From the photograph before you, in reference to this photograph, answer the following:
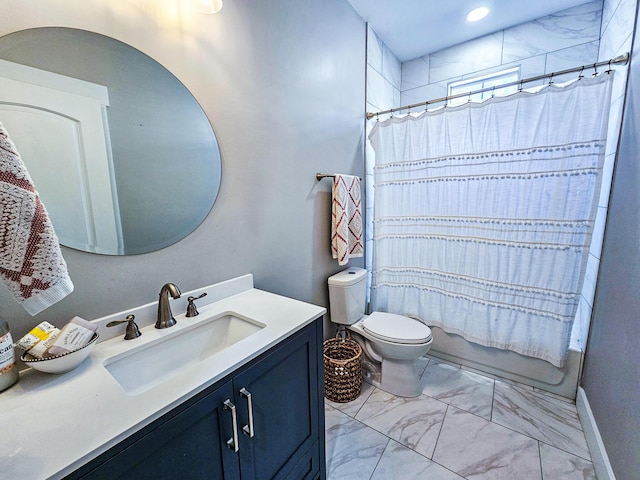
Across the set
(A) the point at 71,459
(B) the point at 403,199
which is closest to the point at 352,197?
(B) the point at 403,199

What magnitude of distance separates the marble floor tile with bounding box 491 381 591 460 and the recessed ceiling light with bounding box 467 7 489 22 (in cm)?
270

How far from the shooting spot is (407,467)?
1.33 m

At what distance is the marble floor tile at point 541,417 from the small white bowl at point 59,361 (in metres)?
2.02

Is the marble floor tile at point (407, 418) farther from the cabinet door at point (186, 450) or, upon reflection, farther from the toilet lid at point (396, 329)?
the cabinet door at point (186, 450)

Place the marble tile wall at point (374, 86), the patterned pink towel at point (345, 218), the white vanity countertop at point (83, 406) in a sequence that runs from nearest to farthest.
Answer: the white vanity countertop at point (83, 406), the patterned pink towel at point (345, 218), the marble tile wall at point (374, 86)

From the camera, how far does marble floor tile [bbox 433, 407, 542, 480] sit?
1.29m

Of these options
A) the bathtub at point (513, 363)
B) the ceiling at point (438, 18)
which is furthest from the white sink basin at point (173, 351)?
the ceiling at point (438, 18)

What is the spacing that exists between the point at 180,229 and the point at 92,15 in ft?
2.41

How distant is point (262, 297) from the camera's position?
4.23 ft

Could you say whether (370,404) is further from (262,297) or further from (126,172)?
(126,172)

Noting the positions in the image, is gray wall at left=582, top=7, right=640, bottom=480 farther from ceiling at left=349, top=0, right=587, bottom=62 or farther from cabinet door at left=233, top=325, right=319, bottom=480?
cabinet door at left=233, top=325, right=319, bottom=480

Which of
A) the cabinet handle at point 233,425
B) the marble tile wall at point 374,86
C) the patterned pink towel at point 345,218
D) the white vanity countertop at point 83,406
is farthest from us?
the marble tile wall at point 374,86

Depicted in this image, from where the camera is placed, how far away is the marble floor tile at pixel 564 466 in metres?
1.27

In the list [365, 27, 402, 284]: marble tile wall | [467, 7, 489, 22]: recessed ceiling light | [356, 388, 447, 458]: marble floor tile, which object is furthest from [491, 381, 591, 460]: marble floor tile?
[467, 7, 489, 22]: recessed ceiling light
